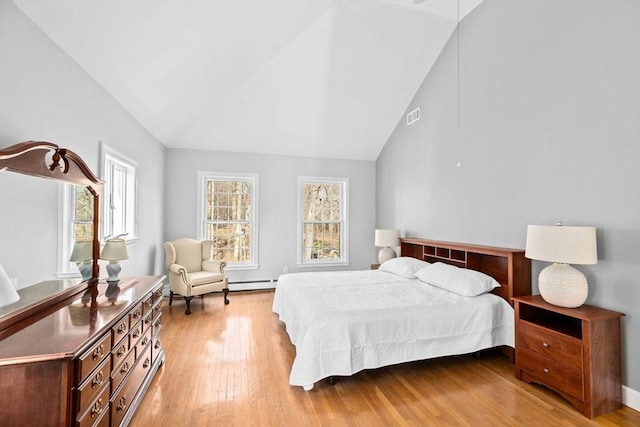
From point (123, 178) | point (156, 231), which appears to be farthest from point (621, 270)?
point (156, 231)

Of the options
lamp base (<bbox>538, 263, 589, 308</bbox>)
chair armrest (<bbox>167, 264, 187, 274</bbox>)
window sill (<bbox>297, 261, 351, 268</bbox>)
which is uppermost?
lamp base (<bbox>538, 263, 589, 308</bbox>)

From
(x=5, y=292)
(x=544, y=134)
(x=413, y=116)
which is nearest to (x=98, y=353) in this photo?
(x=5, y=292)

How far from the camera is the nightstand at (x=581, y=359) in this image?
205 centimetres

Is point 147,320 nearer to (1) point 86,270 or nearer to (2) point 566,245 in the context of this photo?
(1) point 86,270

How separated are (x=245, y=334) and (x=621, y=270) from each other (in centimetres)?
339

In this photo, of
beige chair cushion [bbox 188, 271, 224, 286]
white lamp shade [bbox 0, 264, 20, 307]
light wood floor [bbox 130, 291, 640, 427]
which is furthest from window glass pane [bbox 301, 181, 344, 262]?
white lamp shade [bbox 0, 264, 20, 307]

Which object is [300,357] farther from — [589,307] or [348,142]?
[348,142]

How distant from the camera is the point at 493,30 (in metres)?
3.26

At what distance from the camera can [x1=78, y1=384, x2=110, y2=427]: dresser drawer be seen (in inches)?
52.6

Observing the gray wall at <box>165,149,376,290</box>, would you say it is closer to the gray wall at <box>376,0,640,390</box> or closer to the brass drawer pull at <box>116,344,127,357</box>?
the gray wall at <box>376,0,640,390</box>

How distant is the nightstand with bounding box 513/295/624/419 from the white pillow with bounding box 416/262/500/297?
0.50 m

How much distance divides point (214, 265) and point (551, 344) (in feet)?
13.5

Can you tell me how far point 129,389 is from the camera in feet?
6.29

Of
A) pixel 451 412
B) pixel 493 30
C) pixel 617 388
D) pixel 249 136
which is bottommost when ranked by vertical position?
pixel 451 412
